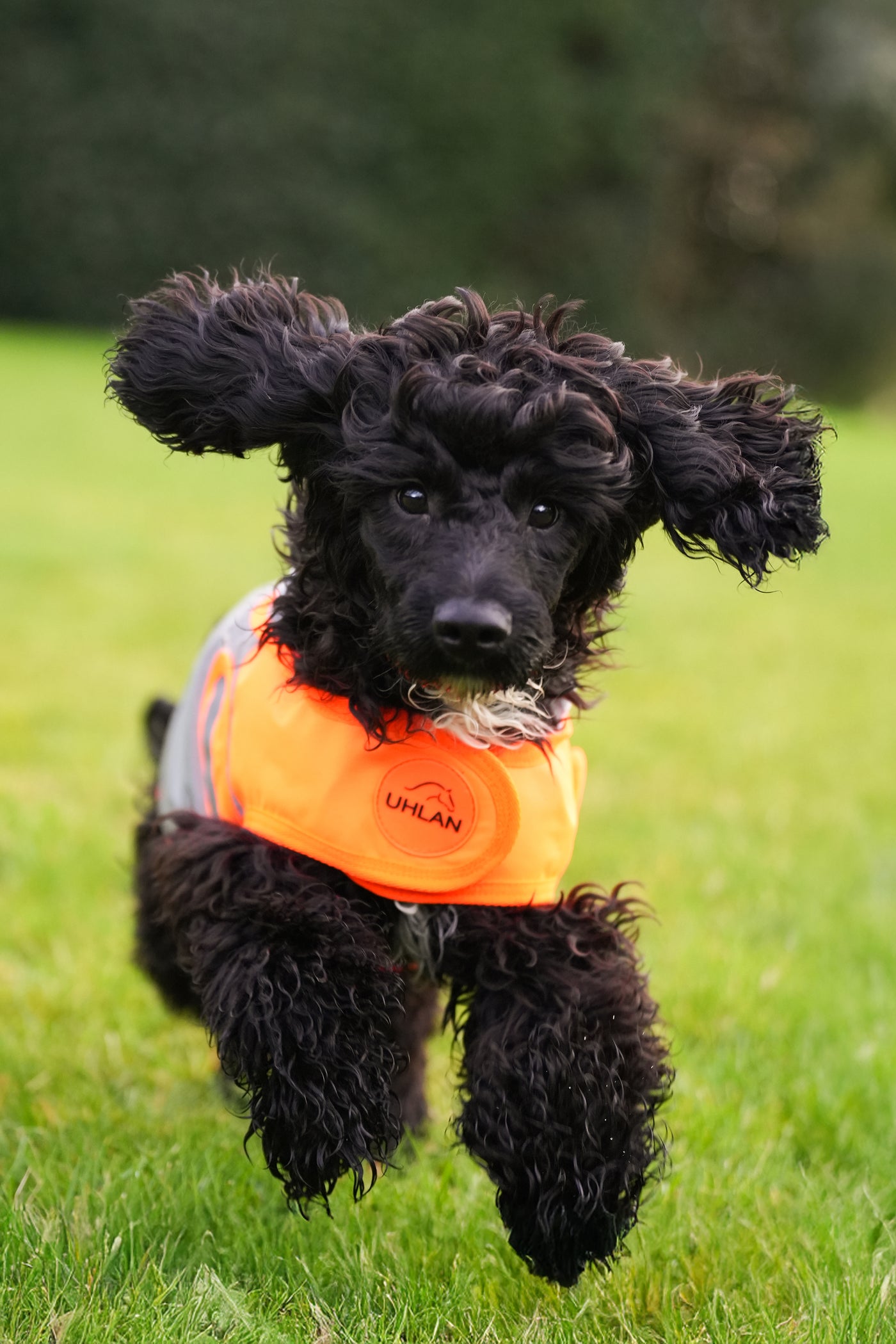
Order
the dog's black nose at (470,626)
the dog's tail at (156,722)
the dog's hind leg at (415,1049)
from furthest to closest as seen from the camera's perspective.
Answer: the dog's tail at (156,722) → the dog's hind leg at (415,1049) → the dog's black nose at (470,626)

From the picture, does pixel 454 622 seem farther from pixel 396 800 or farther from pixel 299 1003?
pixel 299 1003

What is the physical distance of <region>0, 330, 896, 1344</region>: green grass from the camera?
8.21 feet

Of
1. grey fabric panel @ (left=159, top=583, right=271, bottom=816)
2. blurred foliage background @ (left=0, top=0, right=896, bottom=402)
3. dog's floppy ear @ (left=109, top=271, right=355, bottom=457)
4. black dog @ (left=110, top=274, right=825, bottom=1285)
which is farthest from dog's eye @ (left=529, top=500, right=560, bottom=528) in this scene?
blurred foliage background @ (left=0, top=0, right=896, bottom=402)

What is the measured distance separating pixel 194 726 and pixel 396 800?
743mm

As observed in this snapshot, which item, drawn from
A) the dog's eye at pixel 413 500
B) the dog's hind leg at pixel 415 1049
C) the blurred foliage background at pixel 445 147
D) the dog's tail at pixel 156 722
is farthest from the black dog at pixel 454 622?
the blurred foliage background at pixel 445 147

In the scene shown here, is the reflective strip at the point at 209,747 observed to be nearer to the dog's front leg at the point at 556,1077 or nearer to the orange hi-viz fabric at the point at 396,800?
the orange hi-viz fabric at the point at 396,800

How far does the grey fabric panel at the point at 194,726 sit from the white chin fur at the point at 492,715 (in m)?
0.47

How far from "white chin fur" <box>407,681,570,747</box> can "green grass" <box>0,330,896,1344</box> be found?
517mm

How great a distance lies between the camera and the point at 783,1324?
8.10 ft

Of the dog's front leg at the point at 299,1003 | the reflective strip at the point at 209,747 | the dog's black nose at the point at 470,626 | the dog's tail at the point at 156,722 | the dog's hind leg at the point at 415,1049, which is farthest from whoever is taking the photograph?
the dog's tail at the point at 156,722

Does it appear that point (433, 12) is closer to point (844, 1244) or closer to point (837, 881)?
point (837, 881)

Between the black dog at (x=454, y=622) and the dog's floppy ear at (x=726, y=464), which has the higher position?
the dog's floppy ear at (x=726, y=464)

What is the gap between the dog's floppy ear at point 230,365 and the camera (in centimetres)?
268

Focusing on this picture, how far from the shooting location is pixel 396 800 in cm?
264
